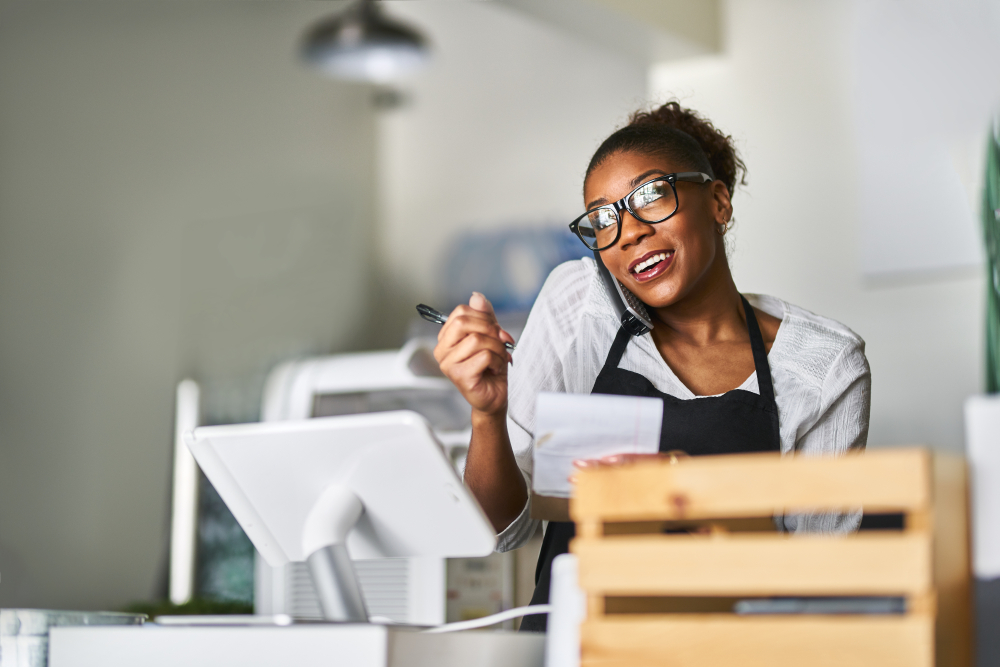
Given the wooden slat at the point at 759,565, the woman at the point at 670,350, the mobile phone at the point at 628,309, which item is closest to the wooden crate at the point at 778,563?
the wooden slat at the point at 759,565

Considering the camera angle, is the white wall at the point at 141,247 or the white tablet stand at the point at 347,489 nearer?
the white tablet stand at the point at 347,489

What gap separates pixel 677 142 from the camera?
165 centimetres

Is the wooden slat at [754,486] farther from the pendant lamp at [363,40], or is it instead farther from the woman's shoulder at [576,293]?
the pendant lamp at [363,40]

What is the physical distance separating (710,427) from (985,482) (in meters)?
0.64

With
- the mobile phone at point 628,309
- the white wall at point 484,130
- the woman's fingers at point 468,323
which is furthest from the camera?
the white wall at point 484,130

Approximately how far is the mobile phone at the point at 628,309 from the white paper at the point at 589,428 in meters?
0.60

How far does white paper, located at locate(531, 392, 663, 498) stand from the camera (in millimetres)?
1048

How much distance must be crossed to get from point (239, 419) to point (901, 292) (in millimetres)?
2079

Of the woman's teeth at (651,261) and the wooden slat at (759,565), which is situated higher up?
the woman's teeth at (651,261)

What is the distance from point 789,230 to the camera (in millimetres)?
2900

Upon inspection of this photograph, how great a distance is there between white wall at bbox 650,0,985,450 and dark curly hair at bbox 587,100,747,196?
1.01 metres

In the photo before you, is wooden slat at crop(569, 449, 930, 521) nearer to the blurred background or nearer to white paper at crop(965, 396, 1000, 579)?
white paper at crop(965, 396, 1000, 579)

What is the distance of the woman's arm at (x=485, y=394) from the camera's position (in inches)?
51.8

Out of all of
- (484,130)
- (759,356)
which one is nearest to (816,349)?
(759,356)
